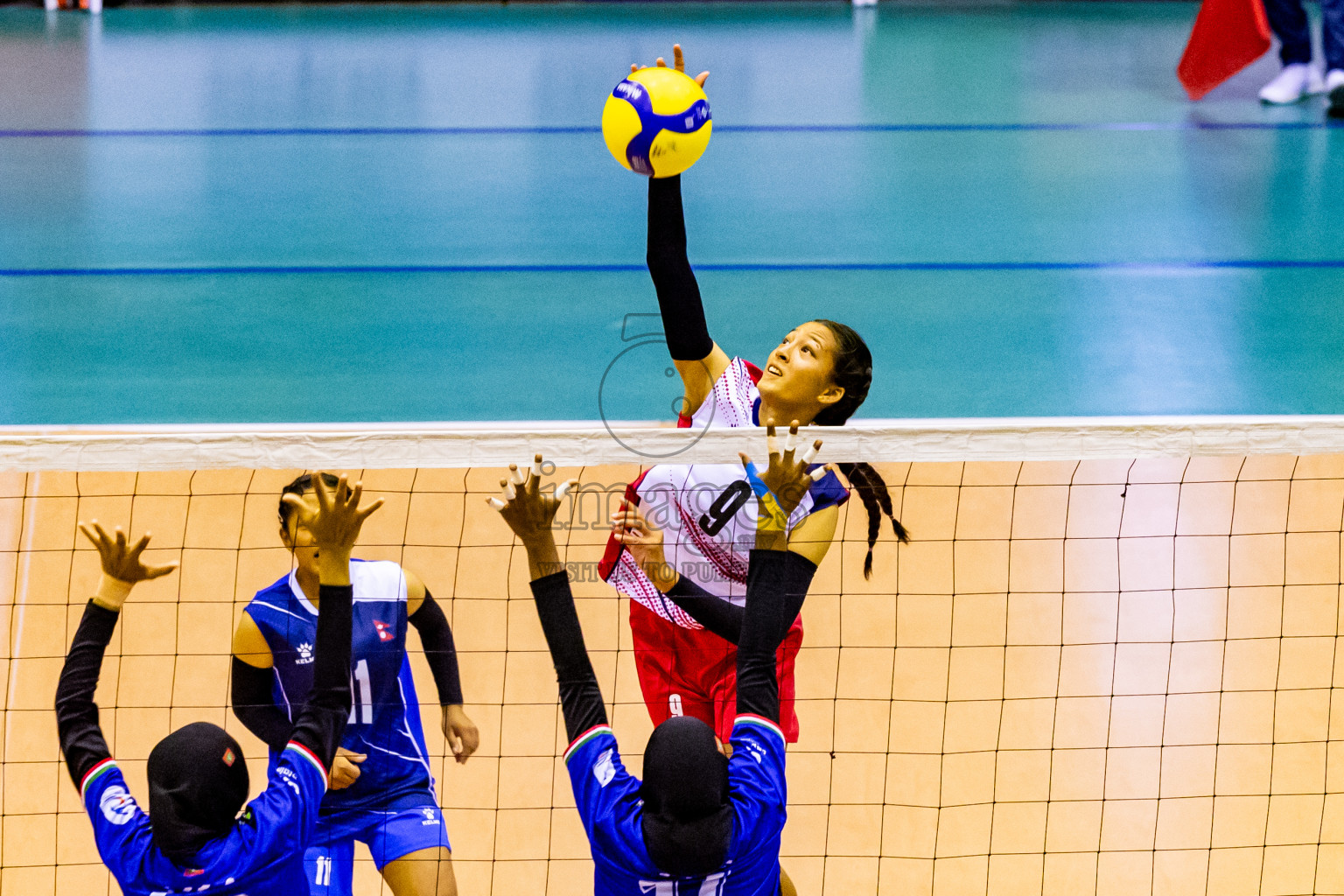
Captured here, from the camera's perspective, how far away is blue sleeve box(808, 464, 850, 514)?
291 centimetres

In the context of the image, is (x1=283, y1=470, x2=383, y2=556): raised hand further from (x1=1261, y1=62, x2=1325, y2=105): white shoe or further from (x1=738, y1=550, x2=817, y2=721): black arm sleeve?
(x1=1261, y1=62, x2=1325, y2=105): white shoe

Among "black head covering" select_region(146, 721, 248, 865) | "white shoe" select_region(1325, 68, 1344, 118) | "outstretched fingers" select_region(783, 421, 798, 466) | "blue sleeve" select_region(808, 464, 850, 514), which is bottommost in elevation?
"black head covering" select_region(146, 721, 248, 865)

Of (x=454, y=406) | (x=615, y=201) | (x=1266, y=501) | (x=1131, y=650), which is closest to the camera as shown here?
(x=1131, y=650)

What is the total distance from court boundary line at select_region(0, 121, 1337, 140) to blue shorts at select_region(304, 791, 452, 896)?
667 centimetres

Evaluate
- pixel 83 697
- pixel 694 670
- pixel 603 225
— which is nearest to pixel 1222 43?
pixel 603 225

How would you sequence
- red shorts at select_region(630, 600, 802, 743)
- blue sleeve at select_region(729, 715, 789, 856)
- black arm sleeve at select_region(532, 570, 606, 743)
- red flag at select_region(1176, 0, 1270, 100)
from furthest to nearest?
red flag at select_region(1176, 0, 1270, 100), red shorts at select_region(630, 600, 802, 743), black arm sleeve at select_region(532, 570, 606, 743), blue sleeve at select_region(729, 715, 789, 856)

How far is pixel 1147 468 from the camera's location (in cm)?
517

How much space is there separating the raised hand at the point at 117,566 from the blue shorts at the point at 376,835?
0.80m

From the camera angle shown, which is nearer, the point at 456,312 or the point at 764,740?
the point at 764,740

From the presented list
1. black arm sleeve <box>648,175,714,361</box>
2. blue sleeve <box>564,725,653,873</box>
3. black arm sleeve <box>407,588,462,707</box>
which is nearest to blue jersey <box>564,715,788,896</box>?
blue sleeve <box>564,725,653,873</box>

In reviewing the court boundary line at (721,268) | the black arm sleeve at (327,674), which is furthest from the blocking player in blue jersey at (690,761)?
the court boundary line at (721,268)

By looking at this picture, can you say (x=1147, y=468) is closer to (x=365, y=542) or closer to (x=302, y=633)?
(x=365, y=542)

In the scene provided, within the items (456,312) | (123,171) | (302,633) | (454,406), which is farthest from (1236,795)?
(123,171)

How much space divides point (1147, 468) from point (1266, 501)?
1.55 ft
